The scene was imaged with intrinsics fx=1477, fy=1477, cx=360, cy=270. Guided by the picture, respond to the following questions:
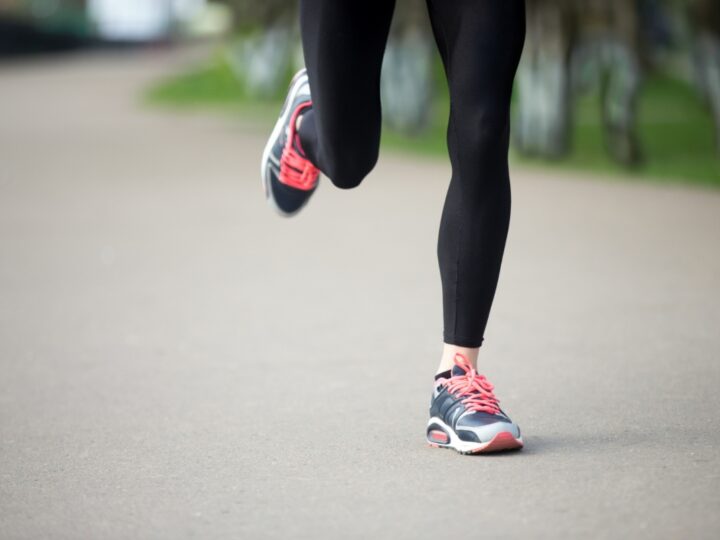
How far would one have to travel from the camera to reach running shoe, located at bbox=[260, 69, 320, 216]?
14.1 ft

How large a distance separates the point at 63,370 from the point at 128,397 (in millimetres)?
587

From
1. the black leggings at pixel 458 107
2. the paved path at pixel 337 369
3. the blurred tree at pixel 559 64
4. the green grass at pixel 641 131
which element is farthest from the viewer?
the blurred tree at pixel 559 64

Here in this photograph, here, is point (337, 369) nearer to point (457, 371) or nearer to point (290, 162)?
point (290, 162)

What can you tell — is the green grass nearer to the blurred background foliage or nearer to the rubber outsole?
the blurred background foliage

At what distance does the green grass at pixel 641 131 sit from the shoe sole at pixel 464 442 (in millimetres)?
7766

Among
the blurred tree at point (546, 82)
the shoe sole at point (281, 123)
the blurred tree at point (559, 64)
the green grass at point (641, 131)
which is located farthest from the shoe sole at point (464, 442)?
the blurred tree at point (546, 82)

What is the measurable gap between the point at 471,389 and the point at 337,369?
1302 millimetres

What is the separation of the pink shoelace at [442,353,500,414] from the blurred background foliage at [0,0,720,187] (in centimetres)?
788

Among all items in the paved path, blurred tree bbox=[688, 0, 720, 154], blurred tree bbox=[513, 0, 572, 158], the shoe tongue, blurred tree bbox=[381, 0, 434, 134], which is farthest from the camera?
blurred tree bbox=[381, 0, 434, 134]

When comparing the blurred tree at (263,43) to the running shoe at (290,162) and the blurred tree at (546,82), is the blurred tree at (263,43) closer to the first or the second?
the blurred tree at (546,82)

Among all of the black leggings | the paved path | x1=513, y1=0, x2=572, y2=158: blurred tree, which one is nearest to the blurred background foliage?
x1=513, y1=0, x2=572, y2=158: blurred tree

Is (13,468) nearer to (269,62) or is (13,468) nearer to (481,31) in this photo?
(481,31)

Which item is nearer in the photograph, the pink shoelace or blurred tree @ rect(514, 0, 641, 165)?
the pink shoelace

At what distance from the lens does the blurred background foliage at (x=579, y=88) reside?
1305 centimetres
